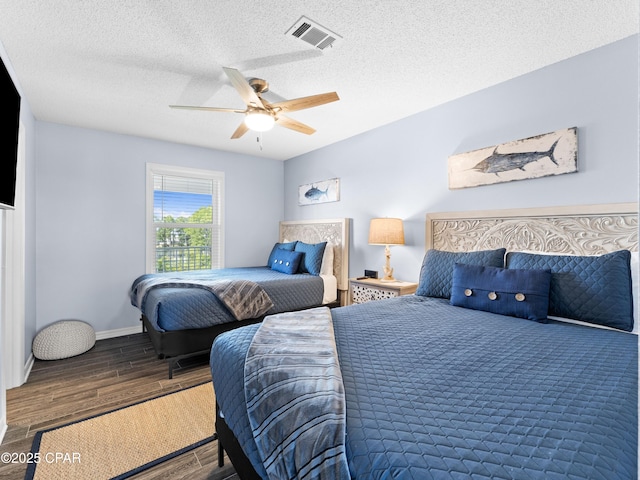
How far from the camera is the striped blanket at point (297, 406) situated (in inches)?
31.3

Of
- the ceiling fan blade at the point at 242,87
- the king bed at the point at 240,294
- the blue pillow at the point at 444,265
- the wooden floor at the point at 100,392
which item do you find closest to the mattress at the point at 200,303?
the king bed at the point at 240,294

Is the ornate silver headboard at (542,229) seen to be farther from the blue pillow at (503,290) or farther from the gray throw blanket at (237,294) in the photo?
the gray throw blanket at (237,294)

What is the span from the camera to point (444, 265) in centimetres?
245

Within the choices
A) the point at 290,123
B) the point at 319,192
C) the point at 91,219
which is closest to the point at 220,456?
the point at 290,123

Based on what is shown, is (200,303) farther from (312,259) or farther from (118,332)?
(118,332)

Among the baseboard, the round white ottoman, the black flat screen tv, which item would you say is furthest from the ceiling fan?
the baseboard

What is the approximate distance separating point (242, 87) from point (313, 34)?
573mm

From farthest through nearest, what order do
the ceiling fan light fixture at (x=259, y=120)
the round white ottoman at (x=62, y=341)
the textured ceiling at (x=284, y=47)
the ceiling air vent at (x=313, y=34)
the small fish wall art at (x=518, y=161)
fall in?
1. the round white ottoman at (x=62, y=341)
2. the ceiling fan light fixture at (x=259, y=120)
3. the small fish wall art at (x=518, y=161)
4. the ceiling air vent at (x=313, y=34)
5. the textured ceiling at (x=284, y=47)

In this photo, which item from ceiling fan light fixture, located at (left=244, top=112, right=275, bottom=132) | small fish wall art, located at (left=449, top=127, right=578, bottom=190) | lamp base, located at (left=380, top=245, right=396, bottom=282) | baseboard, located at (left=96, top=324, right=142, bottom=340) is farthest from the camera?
baseboard, located at (left=96, top=324, right=142, bottom=340)

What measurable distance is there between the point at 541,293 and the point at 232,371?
1755 mm

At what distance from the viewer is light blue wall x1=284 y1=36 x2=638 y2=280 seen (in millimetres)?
2027

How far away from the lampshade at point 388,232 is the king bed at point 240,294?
2.57 ft

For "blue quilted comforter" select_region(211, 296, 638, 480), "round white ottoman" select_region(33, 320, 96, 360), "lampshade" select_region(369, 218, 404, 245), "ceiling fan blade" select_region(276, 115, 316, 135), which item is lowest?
"round white ottoman" select_region(33, 320, 96, 360)

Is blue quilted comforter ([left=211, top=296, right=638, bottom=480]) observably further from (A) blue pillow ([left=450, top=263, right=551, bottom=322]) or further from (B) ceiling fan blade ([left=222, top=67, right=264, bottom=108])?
(B) ceiling fan blade ([left=222, top=67, right=264, bottom=108])
